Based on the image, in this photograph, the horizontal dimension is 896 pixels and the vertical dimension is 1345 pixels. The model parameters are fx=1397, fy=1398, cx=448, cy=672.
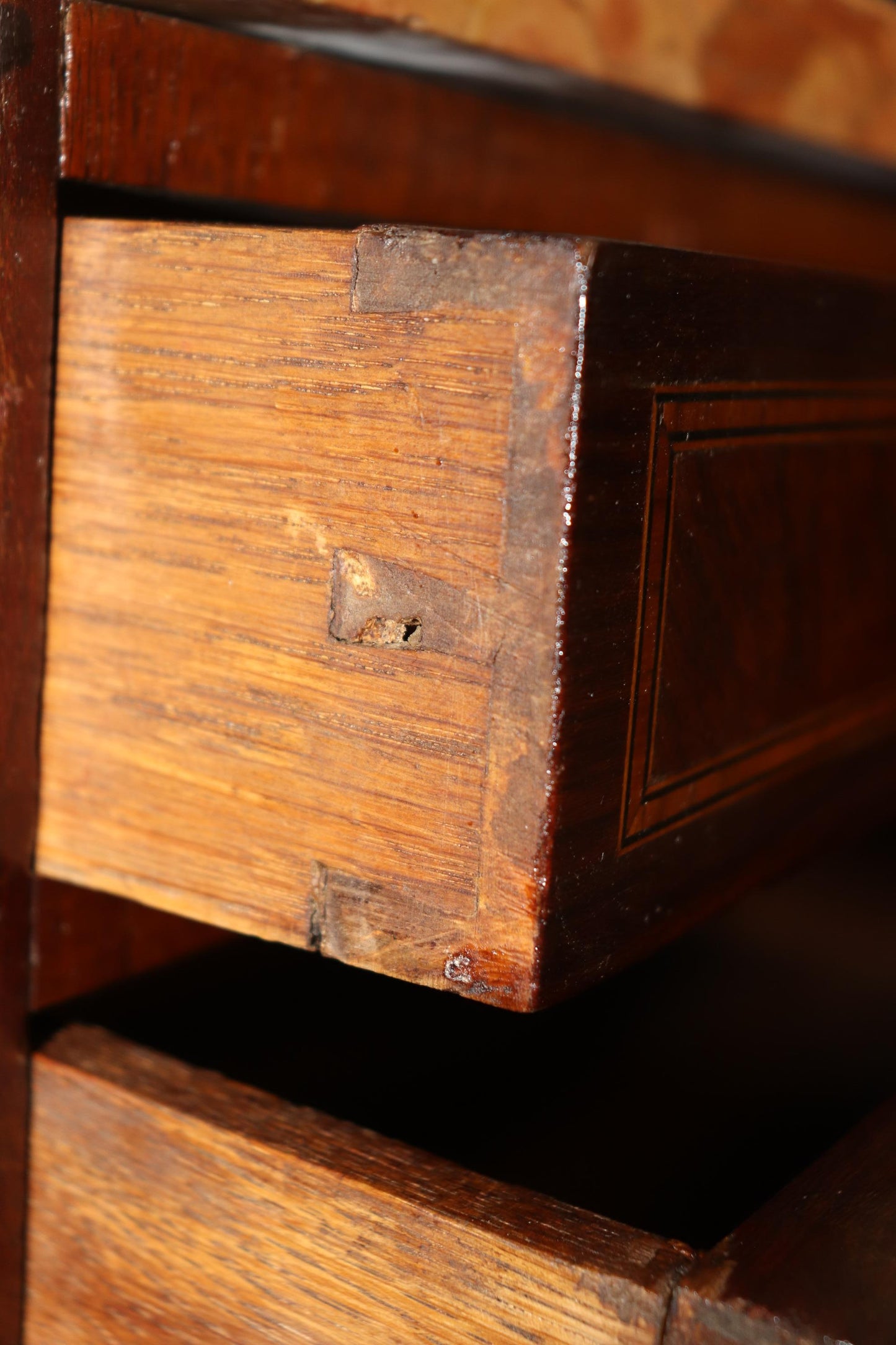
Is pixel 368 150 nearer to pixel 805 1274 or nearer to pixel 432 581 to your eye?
pixel 432 581

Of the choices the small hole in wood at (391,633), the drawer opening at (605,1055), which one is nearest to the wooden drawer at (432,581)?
the small hole in wood at (391,633)

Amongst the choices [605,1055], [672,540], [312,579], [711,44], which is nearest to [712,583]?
[672,540]

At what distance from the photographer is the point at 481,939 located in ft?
1.54

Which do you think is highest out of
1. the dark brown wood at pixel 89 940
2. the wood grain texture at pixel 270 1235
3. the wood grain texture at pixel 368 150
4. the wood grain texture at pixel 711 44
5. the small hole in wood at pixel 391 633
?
the wood grain texture at pixel 711 44

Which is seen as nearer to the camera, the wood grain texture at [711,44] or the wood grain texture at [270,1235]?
the wood grain texture at [270,1235]

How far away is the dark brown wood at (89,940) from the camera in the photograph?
618 mm

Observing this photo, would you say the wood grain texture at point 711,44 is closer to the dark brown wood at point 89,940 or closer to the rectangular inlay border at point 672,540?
the rectangular inlay border at point 672,540

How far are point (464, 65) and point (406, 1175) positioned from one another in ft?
1.80

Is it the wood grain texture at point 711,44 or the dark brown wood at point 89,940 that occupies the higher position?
the wood grain texture at point 711,44

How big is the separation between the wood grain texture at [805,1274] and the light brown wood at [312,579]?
0.37 ft

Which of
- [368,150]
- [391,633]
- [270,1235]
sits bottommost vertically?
[270,1235]

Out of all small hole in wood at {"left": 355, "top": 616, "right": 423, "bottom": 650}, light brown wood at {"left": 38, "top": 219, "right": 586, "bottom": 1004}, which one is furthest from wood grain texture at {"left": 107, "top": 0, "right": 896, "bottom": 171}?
small hole in wood at {"left": 355, "top": 616, "right": 423, "bottom": 650}

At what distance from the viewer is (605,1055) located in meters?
0.69

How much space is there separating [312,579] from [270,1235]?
26 centimetres
